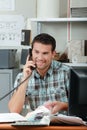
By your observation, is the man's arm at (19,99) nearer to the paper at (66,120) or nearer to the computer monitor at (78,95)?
the computer monitor at (78,95)

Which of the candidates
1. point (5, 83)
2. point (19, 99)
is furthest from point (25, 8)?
point (19, 99)

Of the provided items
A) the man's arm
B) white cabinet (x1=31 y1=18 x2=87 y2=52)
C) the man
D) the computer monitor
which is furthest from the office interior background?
the computer monitor

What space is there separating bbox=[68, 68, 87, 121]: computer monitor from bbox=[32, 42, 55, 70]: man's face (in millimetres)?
689

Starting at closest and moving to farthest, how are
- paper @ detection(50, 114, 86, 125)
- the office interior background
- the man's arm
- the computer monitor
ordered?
paper @ detection(50, 114, 86, 125), the computer monitor, the man's arm, the office interior background

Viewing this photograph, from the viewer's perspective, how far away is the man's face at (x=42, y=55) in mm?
2230

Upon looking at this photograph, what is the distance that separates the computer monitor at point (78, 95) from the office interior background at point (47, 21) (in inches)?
63.8

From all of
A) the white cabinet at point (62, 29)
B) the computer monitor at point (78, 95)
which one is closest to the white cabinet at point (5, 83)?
the white cabinet at point (62, 29)

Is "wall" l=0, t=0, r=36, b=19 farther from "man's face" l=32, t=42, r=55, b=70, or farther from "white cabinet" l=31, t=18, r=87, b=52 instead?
"man's face" l=32, t=42, r=55, b=70

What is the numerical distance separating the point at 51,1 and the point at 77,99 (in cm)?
192

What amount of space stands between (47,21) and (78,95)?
1.92 m

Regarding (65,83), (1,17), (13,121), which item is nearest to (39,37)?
(65,83)

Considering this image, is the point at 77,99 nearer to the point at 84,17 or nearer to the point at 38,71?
the point at 38,71

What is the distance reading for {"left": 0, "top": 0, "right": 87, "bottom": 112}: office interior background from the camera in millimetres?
3187

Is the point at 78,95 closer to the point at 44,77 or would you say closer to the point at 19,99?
the point at 19,99
